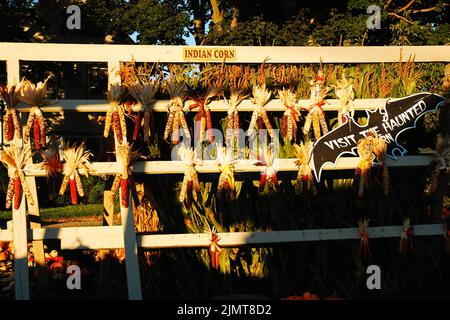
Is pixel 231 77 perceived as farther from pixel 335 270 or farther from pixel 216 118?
pixel 335 270

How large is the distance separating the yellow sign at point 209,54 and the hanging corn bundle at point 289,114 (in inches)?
20.6

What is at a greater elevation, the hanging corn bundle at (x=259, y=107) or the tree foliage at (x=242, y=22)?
the tree foliage at (x=242, y=22)

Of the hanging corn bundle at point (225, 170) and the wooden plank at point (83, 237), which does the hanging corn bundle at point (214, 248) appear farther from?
the wooden plank at point (83, 237)

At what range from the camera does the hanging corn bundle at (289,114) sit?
17.7 ft

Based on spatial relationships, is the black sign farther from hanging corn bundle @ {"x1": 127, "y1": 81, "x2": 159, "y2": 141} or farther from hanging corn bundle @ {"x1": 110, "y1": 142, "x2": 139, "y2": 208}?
hanging corn bundle @ {"x1": 110, "y1": 142, "x2": 139, "y2": 208}

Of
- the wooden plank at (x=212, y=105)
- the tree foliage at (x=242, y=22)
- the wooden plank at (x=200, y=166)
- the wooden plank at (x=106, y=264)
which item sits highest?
the tree foliage at (x=242, y=22)

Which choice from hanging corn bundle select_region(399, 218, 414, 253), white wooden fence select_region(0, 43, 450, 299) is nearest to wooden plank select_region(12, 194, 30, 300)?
Result: white wooden fence select_region(0, 43, 450, 299)

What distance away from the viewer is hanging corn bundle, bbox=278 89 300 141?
17.7 ft

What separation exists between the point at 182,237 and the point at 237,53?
1603 millimetres

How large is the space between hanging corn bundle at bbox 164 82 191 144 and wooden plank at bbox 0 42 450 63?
24cm

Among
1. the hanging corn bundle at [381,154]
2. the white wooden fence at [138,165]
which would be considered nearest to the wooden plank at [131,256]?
the white wooden fence at [138,165]

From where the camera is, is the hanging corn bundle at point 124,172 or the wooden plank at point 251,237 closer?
the hanging corn bundle at point 124,172

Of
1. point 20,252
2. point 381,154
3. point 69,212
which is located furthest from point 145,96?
point 69,212

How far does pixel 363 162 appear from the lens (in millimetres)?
5484
